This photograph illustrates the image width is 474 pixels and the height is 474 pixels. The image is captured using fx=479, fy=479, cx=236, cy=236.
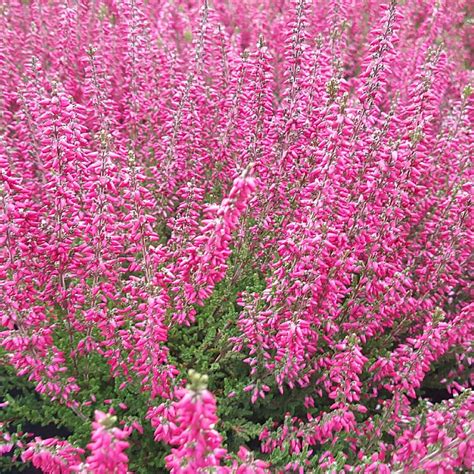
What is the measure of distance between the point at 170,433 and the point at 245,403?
118 cm

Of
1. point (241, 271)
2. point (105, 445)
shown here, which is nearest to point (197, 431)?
point (105, 445)

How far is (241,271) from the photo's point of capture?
156 inches

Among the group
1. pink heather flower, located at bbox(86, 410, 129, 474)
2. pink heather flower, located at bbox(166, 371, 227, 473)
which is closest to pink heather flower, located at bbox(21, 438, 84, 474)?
pink heather flower, located at bbox(86, 410, 129, 474)

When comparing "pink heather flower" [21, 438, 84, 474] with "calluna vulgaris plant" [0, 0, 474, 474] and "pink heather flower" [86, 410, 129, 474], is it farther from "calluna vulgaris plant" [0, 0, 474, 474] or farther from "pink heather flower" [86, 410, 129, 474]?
"pink heather flower" [86, 410, 129, 474]

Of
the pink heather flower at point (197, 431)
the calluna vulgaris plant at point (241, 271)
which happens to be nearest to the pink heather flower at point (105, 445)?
the calluna vulgaris plant at point (241, 271)

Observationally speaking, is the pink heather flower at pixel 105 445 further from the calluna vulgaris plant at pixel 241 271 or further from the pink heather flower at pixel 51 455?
the pink heather flower at pixel 51 455

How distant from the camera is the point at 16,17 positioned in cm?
614

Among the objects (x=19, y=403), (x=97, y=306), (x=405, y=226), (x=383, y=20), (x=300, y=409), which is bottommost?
(x=19, y=403)

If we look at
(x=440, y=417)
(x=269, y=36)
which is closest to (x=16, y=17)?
(x=269, y=36)

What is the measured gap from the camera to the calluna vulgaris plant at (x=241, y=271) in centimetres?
254

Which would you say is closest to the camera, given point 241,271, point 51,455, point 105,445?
point 105,445

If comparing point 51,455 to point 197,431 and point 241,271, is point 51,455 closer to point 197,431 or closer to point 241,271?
point 197,431

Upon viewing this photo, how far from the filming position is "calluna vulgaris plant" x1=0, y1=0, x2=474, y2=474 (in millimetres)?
2541

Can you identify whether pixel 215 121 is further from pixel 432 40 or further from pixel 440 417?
pixel 432 40
